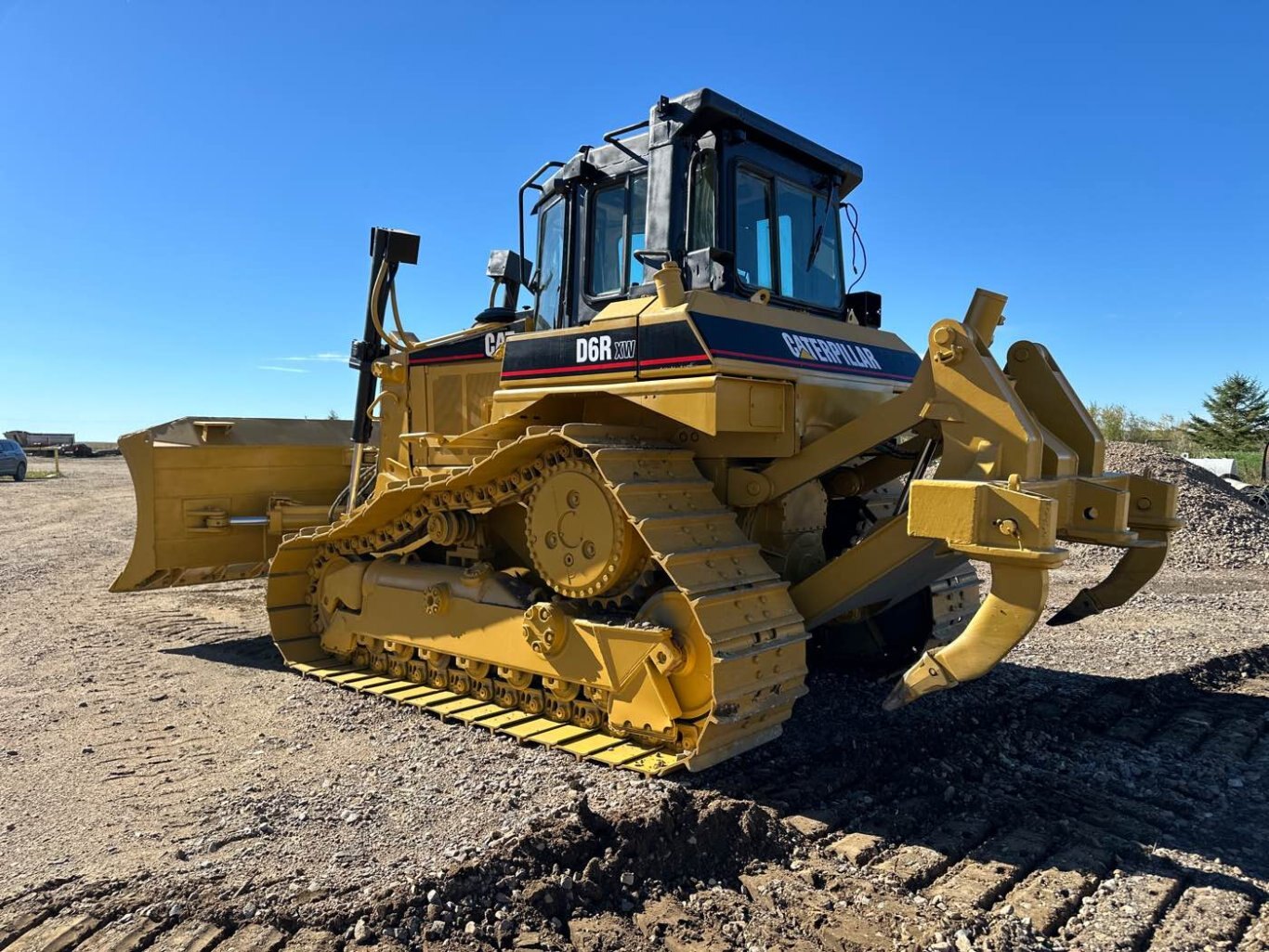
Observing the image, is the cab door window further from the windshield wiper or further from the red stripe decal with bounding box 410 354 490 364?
the red stripe decal with bounding box 410 354 490 364

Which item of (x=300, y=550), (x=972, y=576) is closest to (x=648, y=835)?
(x=972, y=576)

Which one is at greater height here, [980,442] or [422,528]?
[980,442]

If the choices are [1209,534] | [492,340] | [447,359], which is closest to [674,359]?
[492,340]

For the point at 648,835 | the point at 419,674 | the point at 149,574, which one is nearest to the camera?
the point at 648,835

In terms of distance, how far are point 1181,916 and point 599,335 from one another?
3.69 metres

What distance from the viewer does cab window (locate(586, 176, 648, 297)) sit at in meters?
5.49

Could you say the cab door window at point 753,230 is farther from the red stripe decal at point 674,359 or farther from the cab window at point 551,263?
the cab window at point 551,263

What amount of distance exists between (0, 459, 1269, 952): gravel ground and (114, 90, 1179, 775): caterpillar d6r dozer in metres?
0.46

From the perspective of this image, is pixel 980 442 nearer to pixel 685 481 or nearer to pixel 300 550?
pixel 685 481

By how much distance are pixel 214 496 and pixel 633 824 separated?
227 inches

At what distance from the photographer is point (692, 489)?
15.6 feet

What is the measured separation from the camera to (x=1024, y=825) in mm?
4176

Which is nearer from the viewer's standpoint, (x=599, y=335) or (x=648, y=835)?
(x=648, y=835)

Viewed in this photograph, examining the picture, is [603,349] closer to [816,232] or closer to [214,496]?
[816,232]
